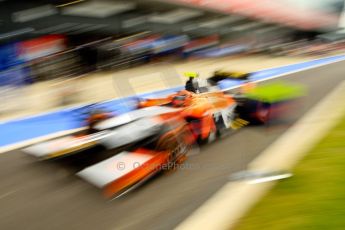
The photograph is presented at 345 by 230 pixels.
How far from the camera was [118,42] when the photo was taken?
43.9ft

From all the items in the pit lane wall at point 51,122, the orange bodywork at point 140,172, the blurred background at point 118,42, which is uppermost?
the blurred background at point 118,42

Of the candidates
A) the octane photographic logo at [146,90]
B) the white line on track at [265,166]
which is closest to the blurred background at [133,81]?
the octane photographic logo at [146,90]

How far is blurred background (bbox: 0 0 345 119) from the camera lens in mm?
8734

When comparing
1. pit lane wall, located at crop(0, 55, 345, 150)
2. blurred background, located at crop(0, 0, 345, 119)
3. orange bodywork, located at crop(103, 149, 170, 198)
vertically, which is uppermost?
blurred background, located at crop(0, 0, 345, 119)

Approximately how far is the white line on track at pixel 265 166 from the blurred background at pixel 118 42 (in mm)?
1682

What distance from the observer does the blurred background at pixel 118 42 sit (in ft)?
28.7

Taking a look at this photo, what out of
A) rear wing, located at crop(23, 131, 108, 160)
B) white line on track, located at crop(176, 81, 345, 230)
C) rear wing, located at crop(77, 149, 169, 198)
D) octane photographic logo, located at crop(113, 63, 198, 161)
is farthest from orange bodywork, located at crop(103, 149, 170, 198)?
white line on track, located at crop(176, 81, 345, 230)

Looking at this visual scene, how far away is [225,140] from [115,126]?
1.84 meters

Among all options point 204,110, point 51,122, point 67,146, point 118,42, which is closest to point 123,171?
point 67,146

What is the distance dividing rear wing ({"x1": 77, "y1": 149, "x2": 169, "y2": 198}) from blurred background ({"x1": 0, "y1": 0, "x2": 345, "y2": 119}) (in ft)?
2.97

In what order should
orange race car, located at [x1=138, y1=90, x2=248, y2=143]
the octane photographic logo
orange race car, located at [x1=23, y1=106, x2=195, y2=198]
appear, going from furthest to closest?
1. orange race car, located at [x1=138, y1=90, x2=248, y2=143]
2. the octane photographic logo
3. orange race car, located at [x1=23, y1=106, x2=195, y2=198]

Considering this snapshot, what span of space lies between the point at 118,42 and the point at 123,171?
10.4 m

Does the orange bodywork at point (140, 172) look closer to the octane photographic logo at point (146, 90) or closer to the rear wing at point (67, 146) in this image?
the octane photographic logo at point (146, 90)

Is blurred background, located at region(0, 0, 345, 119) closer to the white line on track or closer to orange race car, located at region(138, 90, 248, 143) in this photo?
orange race car, located at region(138, 90, 248, 143)
